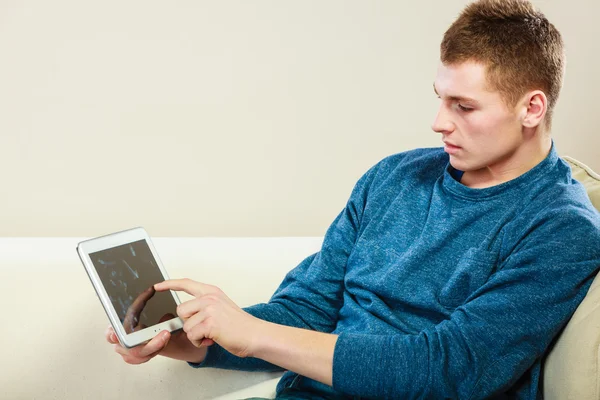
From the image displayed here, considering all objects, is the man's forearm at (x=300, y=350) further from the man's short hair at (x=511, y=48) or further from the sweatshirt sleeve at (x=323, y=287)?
the man's short hair at (x=511, y=48)

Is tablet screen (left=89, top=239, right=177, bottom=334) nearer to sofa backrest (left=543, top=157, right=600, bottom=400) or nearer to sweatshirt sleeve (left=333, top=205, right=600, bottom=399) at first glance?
sweatshirt sleeve (left=333, top=205, right=600, bottom=399)

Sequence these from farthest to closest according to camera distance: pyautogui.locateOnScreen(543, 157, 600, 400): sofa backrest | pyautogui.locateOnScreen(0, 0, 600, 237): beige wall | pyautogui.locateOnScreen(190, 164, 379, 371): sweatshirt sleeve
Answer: pyautogui.locateOnScreen(0, 0, 600, 237): beige wall, pyautogui.locateOnScreen(190, 164, 379, 371): sweatshirt sleeve, pyautogui.locateOnScreen(543, 157, 600, 400): sofa backrest

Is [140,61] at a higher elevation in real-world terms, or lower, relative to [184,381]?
higher

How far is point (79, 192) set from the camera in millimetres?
2320

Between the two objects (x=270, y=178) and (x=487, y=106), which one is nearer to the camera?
(x=487, y=106)

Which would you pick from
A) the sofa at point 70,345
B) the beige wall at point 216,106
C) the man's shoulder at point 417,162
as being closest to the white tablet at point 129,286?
the sofa at point 70,345

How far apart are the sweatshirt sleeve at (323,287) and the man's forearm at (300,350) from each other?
22 cm

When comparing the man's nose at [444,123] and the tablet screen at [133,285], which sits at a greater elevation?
the man's nose at [444,123]

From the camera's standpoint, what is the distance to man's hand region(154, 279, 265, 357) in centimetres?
117

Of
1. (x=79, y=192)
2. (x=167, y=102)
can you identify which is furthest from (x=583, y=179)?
(x=79, y=192)

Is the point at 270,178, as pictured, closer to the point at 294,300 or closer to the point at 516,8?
the point at 294,300

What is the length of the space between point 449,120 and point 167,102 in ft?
3.96

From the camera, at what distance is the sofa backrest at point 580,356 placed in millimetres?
1097

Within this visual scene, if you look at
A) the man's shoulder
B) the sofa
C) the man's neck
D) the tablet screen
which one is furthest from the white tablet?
the man's neck
